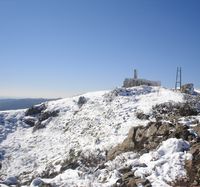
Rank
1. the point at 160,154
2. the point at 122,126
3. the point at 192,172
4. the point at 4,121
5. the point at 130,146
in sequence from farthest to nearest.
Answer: the point at 4,121 → the point at 122,126 → the point at 130,146 → the point at 160,154 → the point at 192,172

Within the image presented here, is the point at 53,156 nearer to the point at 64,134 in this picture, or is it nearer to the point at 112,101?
the point at 64,134

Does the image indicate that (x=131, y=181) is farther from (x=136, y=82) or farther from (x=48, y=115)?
(x=136, y=82)

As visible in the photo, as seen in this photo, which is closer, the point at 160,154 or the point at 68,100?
the point at 160,154

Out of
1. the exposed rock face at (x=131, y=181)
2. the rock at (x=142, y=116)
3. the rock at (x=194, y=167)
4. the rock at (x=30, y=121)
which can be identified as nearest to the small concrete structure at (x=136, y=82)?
the rock at (x=30, y=121)

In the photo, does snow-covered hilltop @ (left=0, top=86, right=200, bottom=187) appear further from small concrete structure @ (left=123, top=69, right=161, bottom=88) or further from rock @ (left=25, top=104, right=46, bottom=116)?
small concrete structure @ (left=123, top=69, right=161, bottom=88)

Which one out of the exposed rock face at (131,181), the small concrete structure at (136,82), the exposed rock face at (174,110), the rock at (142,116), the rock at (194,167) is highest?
the small concrete structure at (136,82)

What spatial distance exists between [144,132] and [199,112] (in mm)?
11044

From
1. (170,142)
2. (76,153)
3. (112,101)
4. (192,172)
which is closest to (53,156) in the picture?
(76,153)

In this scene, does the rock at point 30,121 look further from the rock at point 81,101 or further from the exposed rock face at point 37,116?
the rock at point 81,101

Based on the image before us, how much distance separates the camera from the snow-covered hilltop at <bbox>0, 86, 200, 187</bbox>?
14784 millimetres

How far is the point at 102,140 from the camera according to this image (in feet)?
95.2

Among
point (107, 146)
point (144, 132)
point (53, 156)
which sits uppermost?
point (144, 132)

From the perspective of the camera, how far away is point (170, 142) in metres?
15.9

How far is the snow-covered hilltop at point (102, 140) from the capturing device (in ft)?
48.5
